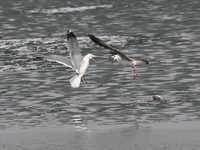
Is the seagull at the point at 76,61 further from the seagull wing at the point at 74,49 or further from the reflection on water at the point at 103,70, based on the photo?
the reflection on water at the point at 103,70

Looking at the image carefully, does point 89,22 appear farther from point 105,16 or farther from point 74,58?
point 74,58

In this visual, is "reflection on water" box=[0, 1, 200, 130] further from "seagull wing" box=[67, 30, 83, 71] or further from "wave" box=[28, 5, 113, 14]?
"seagull wing" box=[67, 30, 83, 71]

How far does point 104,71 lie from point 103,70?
22 cm

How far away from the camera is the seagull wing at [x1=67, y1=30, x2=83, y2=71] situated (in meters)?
17.8

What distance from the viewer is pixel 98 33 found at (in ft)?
107

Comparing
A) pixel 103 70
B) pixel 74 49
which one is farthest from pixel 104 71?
pixel 74 49

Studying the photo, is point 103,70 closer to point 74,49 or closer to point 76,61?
point 76,61

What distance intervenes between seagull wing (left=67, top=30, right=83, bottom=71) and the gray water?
1050 mm

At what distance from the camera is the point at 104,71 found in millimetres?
23516

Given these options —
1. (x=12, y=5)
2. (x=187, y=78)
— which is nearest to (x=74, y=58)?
(x=187, y=78)

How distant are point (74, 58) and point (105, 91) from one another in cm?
197

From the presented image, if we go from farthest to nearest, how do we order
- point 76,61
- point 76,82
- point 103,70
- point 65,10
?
point 65,10 → point 103,70 → point 76,61 → point 76,82

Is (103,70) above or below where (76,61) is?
below

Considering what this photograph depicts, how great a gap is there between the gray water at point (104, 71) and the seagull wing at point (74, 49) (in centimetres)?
105
